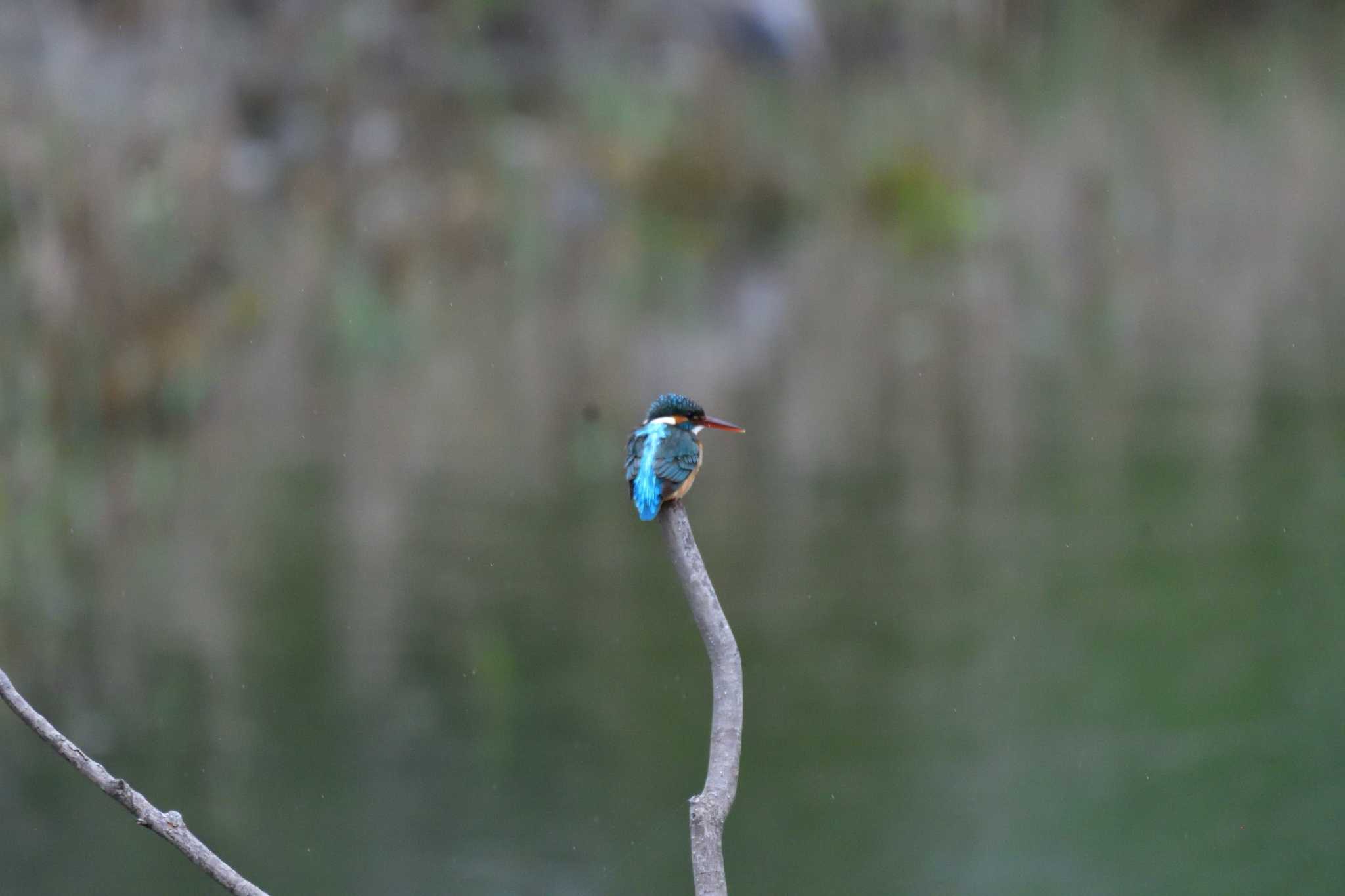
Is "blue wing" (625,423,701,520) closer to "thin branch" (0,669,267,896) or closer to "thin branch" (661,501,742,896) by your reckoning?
"thin branch" (661,501,742,896)

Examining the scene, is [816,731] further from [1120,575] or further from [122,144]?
[122,144]

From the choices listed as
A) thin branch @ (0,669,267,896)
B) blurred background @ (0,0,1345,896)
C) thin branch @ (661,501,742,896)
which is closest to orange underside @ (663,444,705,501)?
thin branch @ (661,501,742,896)

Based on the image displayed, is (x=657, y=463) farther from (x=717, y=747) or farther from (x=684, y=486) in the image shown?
(x=717, y=747)

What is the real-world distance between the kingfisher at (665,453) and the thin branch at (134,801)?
1.34ft

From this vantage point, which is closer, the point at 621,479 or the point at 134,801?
the point at 134,801

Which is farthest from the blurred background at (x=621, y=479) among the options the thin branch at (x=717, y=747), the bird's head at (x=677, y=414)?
the thin branch at (x=717, y=747)

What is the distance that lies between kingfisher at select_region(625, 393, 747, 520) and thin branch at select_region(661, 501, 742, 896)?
0.58ft

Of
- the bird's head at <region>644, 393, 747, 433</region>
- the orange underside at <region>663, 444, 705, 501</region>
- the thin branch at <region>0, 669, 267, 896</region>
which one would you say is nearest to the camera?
the thin branch at <region>0, 669, 267, 896</region>

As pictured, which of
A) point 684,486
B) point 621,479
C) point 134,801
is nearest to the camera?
point 134,801

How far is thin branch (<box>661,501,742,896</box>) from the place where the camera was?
3.47 ft

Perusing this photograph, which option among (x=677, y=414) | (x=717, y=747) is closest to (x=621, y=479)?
(x=677, y=414)

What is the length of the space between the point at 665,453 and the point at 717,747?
11.6 inches

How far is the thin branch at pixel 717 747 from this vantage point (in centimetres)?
106

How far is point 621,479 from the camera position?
552cm
